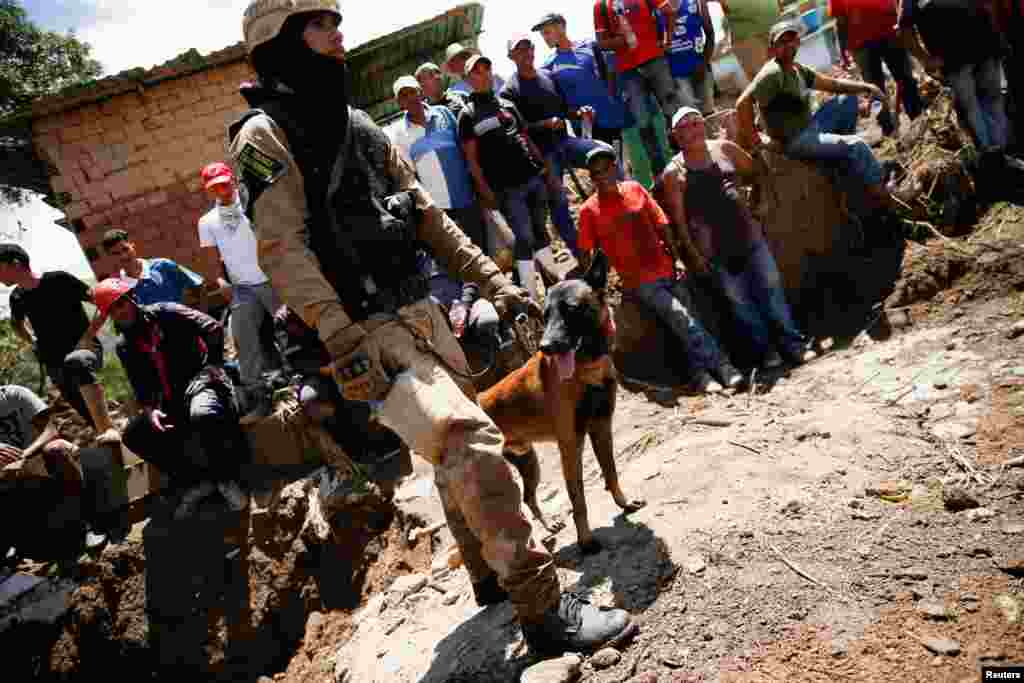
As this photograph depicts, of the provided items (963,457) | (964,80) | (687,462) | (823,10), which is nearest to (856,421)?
(963,457)

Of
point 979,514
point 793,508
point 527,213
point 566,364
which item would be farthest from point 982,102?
point 566,364

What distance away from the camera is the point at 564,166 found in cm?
655

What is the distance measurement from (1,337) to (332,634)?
26.9ft

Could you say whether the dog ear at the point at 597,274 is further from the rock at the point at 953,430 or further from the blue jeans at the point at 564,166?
the blue jeans at the point at 564,166

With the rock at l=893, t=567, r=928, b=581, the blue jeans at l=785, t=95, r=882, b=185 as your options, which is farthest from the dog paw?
the blue jeans at l=785, t=95, r=882, b=185

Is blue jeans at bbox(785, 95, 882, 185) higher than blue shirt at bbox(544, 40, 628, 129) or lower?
lower

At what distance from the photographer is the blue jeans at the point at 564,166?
6.31 m

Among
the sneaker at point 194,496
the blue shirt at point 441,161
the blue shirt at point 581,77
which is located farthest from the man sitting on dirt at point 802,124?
the sneaker at point 194,496

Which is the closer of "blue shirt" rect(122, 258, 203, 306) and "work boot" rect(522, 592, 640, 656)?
"work boot" rect(522, 592, 640, 656)

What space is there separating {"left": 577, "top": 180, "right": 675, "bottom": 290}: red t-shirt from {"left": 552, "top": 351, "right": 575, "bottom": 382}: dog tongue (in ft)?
8.13

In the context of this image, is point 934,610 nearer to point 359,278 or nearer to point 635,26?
point 359,278

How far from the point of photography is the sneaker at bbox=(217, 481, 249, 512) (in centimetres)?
573

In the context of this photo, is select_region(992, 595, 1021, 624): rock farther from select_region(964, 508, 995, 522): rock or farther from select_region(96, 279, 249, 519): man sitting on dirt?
select_region(96, 279, 249, 519): man sitting on dirt

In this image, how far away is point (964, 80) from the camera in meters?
6.04
